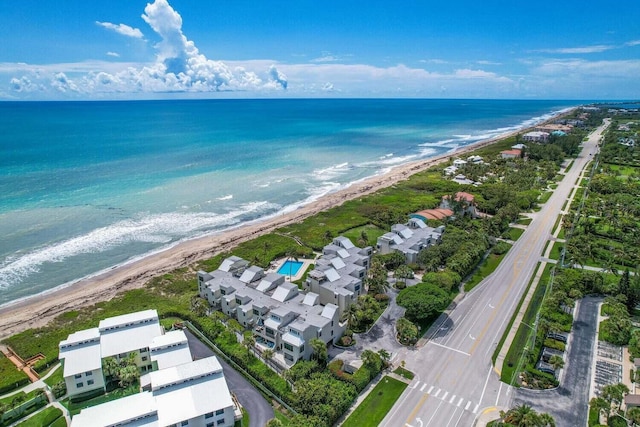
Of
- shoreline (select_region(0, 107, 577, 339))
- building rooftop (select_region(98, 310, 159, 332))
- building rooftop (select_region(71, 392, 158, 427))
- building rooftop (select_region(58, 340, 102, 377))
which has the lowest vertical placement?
shoreline (select_region(0, 107, 577, 339))

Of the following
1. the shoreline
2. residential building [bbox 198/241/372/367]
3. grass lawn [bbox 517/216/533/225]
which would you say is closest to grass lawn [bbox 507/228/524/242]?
grass lawn [bbox 517/216/533/225]

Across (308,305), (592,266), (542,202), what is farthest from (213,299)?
(542,202)

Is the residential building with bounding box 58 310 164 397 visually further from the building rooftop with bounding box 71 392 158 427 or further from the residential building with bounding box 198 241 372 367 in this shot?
the residential building with bounding box 198 241 372 367

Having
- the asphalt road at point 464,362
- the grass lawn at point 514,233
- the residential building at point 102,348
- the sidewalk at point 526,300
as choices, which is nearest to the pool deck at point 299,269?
the residential building at point 102,348

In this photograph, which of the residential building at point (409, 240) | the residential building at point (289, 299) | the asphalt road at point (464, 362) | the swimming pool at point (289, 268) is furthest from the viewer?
the residential building at point (409, 240)

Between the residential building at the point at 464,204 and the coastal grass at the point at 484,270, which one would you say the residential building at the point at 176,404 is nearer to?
the coastal grass at the point at 484,270
